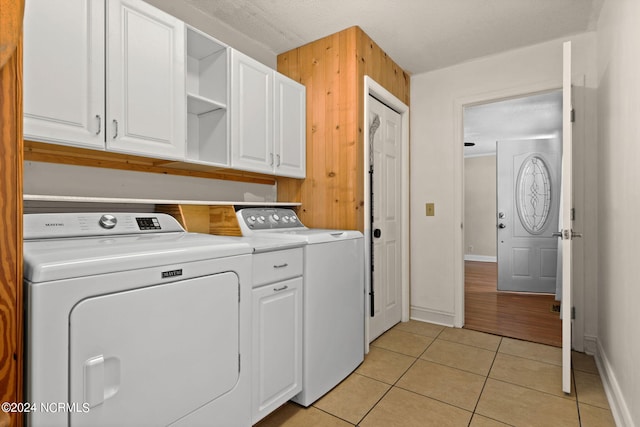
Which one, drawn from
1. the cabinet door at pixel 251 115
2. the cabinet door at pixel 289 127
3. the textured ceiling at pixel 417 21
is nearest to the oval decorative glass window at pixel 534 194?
the textured ceiling at pixel 417 21

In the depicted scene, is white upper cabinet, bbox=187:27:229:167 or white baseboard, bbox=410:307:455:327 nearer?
white upper cabinet, bbox=187:27:229:167

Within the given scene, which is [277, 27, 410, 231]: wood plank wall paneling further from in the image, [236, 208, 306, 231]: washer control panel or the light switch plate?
the light switch plate

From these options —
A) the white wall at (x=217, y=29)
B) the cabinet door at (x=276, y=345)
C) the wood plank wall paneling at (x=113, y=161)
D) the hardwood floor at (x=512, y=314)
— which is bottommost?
the hardwood floor at (x=512, y=314)

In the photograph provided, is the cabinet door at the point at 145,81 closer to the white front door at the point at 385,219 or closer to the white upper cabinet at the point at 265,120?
the white upper cabinet at the point at 265,120

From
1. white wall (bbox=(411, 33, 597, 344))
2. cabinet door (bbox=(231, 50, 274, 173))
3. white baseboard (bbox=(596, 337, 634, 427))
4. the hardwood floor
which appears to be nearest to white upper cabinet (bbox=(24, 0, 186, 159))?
cabinet door (bbox=(231, 50, 274, 173))

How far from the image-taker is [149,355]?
44.2 inches

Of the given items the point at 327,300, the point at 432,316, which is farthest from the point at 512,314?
the point at 327,300

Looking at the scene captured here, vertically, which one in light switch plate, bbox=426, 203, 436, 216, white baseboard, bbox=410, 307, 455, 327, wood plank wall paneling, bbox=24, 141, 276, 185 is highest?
wood plank wall paneling, bbox=24, 141, 276, 185

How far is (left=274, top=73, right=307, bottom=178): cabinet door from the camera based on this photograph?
2.43 meters

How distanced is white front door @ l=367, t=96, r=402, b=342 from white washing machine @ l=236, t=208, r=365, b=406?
1.51 ft

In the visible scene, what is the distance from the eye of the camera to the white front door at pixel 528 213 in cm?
453

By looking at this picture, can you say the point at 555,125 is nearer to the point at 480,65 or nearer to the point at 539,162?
the point at 539,162

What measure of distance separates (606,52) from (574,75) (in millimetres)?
497

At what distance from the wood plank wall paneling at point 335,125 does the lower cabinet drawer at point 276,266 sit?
0.76m
